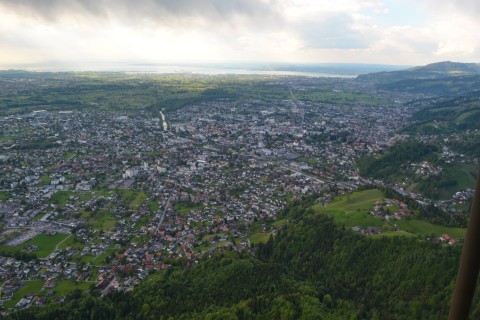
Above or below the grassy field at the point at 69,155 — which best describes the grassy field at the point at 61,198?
below

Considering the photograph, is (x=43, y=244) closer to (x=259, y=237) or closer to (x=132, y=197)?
(x=132, y=197)

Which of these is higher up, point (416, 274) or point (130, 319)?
point (416, 274)

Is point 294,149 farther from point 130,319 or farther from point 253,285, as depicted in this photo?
point 130,319

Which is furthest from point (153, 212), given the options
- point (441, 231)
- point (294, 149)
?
point (294, 149)

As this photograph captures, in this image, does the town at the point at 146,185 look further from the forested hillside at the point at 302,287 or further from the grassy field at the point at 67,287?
the forested hillside at the point at 302,287

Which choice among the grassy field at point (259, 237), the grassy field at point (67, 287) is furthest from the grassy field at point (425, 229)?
the grassy field at point (67, 287)

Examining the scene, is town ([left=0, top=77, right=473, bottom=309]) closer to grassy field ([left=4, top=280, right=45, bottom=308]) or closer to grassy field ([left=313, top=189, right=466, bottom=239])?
grassy field ([left=4, top=280, right=45, bottom=308])

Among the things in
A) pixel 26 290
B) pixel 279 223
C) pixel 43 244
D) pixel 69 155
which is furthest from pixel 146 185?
pixel 26 290
